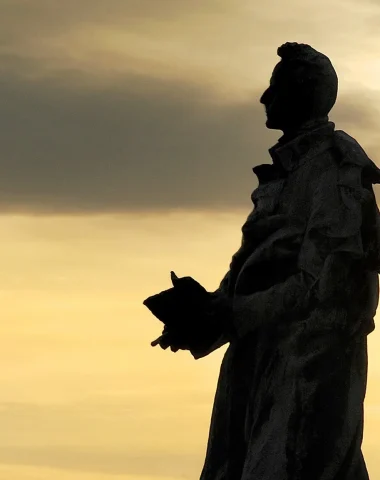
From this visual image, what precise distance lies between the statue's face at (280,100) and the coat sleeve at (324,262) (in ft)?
2.26

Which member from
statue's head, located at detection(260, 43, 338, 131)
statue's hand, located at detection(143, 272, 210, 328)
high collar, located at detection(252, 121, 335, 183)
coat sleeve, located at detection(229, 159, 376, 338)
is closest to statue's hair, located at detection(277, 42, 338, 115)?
statue's head, located at detection(260, 43, 338, 131)

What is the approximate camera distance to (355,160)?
18094 millimetres

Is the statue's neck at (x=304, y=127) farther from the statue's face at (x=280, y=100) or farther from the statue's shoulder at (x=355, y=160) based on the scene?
the statue's shoulder at (x=355, y=160)

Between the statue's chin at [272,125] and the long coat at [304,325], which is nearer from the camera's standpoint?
the long coat at [304,325]

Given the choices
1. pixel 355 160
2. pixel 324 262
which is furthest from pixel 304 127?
pixel 324 262

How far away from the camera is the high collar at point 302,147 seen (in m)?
18.4

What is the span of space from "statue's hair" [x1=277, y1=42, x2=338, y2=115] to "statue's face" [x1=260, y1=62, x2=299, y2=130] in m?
0.06

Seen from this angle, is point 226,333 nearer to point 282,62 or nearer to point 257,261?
point 257,261

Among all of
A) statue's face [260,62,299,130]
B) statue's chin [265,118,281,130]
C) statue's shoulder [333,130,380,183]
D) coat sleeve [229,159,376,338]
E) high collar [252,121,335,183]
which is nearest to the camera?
coat sleeve [229,159,376,338]

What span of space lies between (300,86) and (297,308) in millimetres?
1837

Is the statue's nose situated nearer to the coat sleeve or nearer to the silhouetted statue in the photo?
the silhouetted statue

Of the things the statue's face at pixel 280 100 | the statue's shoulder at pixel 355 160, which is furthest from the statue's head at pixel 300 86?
the statue's shoulder at pixel 355 160

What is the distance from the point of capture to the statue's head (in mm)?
18438

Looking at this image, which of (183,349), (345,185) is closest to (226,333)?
(183,349)
